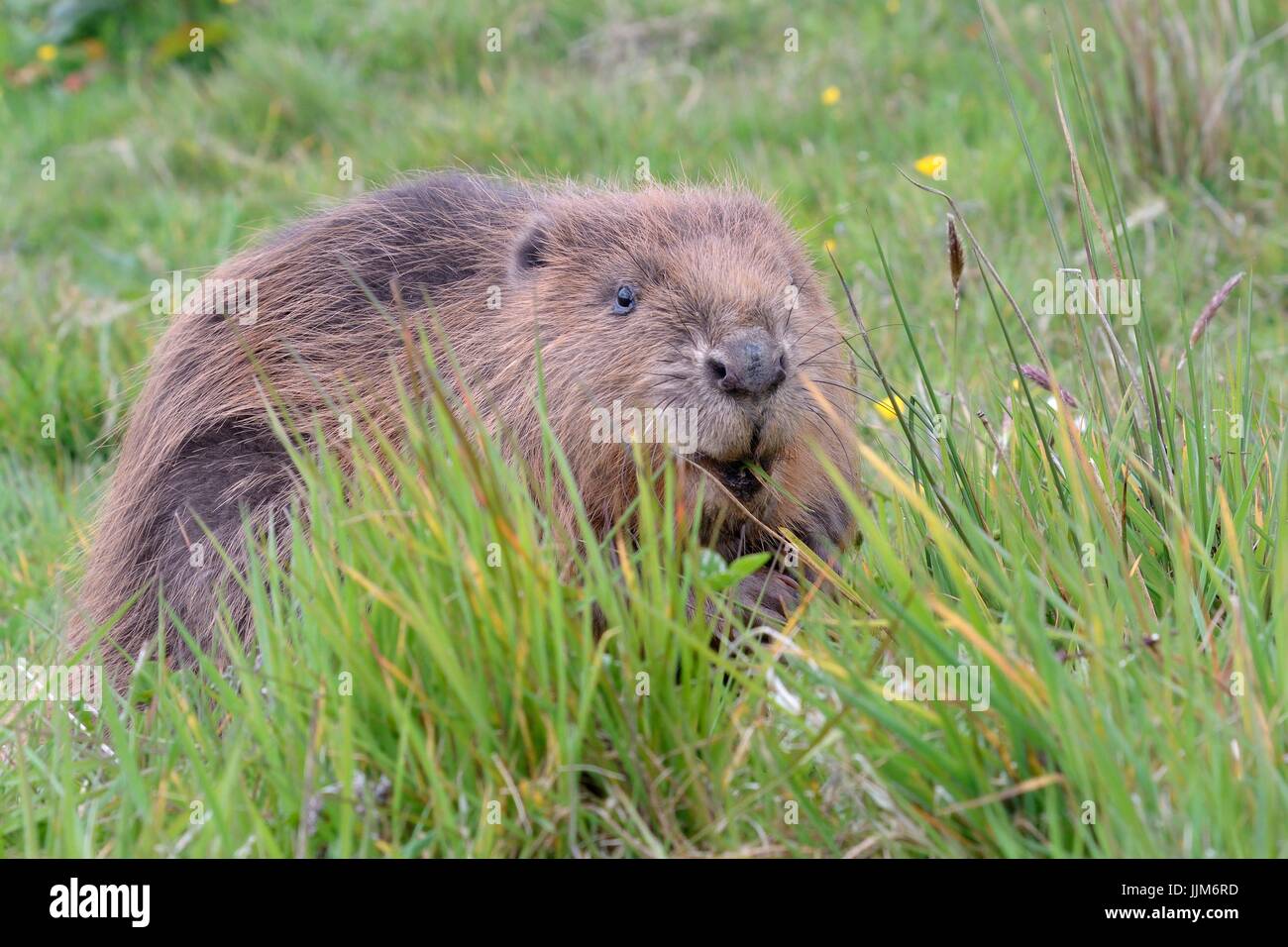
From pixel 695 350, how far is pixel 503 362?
1.98 ft

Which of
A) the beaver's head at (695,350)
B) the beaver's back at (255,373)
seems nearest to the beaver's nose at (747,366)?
the beaver's head at (695,350)

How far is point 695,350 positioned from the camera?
3076 millimetres

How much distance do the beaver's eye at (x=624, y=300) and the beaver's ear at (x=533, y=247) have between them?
324mm

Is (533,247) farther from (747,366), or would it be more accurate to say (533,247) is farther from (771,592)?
(771,592)

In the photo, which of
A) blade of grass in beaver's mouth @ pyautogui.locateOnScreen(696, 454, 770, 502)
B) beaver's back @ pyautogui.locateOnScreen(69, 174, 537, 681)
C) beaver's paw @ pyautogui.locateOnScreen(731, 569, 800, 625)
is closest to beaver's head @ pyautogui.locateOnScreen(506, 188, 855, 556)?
blade of grass in beaver's mouth @ pyautogui.locateOnScreen(696, 454, 770, 502)

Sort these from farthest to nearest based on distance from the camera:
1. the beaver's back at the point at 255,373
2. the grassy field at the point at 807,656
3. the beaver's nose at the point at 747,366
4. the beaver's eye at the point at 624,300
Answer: the beaver's back at the point at 255,373 → the beaver's eye at the point at 624,300 → the beaver's nose at the point at 747,366 → the grassy field at the point at 807,656

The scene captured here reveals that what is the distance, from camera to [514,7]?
768cm

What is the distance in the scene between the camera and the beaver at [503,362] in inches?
121

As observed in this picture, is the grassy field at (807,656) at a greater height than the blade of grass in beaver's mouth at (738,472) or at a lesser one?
lesser

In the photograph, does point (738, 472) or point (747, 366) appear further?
point (738, 472)

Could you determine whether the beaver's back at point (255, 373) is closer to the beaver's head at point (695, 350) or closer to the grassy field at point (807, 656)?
the grassy field at point (807, 656)

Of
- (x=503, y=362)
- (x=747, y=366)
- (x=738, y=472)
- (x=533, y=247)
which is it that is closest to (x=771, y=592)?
(x=738, y=472)

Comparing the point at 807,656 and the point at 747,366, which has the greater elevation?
the point at 747,366
